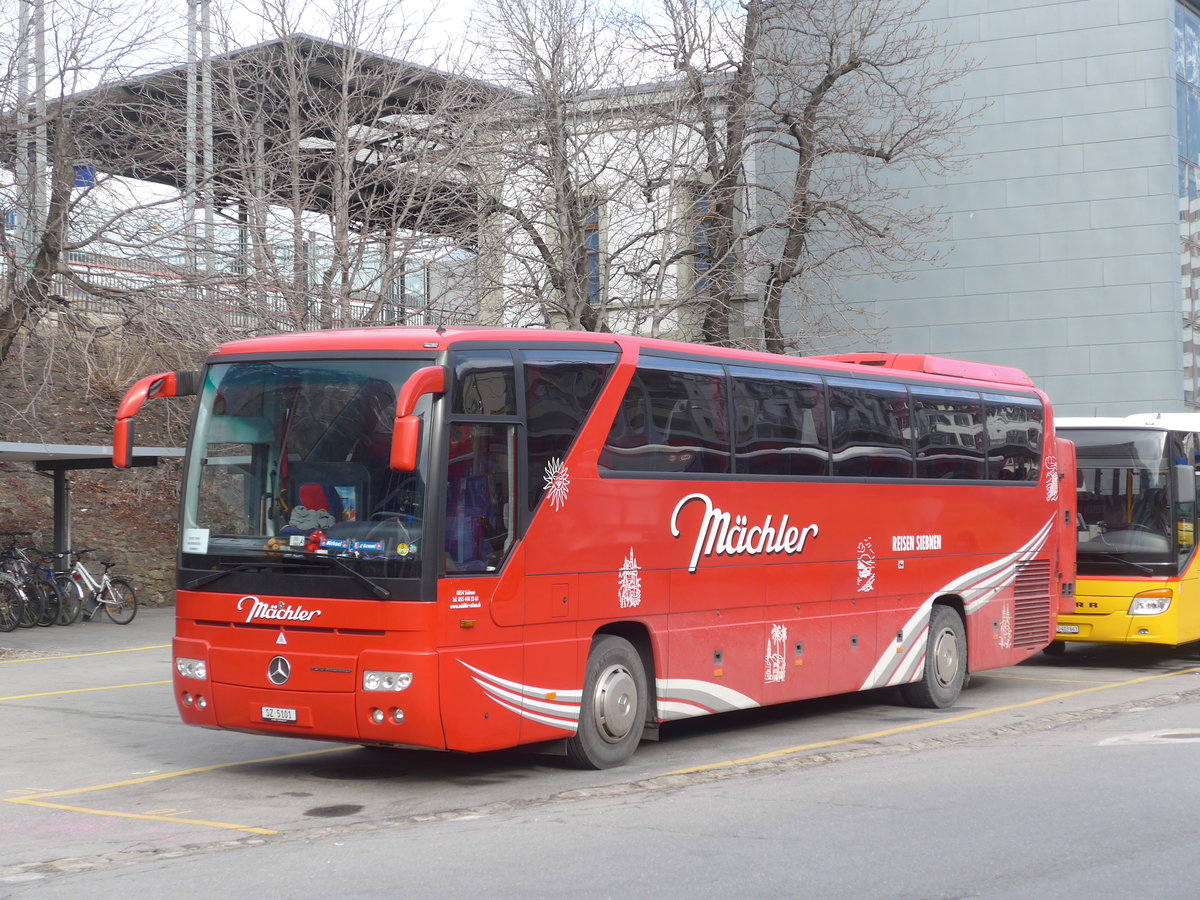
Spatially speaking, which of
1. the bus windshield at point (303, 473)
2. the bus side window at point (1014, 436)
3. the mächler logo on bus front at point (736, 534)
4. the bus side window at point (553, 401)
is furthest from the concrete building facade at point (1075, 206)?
the bus windshield at point (303, 473)

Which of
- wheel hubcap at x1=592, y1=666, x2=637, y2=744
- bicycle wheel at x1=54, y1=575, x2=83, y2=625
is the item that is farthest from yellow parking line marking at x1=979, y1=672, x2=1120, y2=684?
bicycle wheel at x1=54, y1=575, x2=83, y2=625

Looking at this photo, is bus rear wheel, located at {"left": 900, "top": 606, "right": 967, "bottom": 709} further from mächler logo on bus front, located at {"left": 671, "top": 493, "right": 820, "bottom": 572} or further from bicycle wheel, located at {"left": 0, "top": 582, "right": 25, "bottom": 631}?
bicycle wheel, located at {"left": 0, "top": 582, "right": 25, "bottom": 631}

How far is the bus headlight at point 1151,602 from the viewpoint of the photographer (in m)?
17.3

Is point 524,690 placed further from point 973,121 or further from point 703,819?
point 973,121

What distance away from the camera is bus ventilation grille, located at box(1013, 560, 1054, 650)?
15789 millimetres

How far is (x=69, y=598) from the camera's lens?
24094 mm

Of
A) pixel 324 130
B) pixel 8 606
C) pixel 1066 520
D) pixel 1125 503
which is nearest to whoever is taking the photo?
pixel 1066 520

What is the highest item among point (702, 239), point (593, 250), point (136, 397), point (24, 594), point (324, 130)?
point (324, 130)

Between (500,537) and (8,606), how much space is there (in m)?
16.0

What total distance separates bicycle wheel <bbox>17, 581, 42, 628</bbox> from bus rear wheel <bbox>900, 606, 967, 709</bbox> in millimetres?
14805

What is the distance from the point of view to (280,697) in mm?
9539

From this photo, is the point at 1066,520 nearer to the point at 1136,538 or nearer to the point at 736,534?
the point at 1136,538

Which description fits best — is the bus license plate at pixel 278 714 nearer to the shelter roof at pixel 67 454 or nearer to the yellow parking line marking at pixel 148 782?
the yellow parking line marking at pixel 148 782

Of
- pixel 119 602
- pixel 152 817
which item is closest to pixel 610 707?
pixel 152 817
